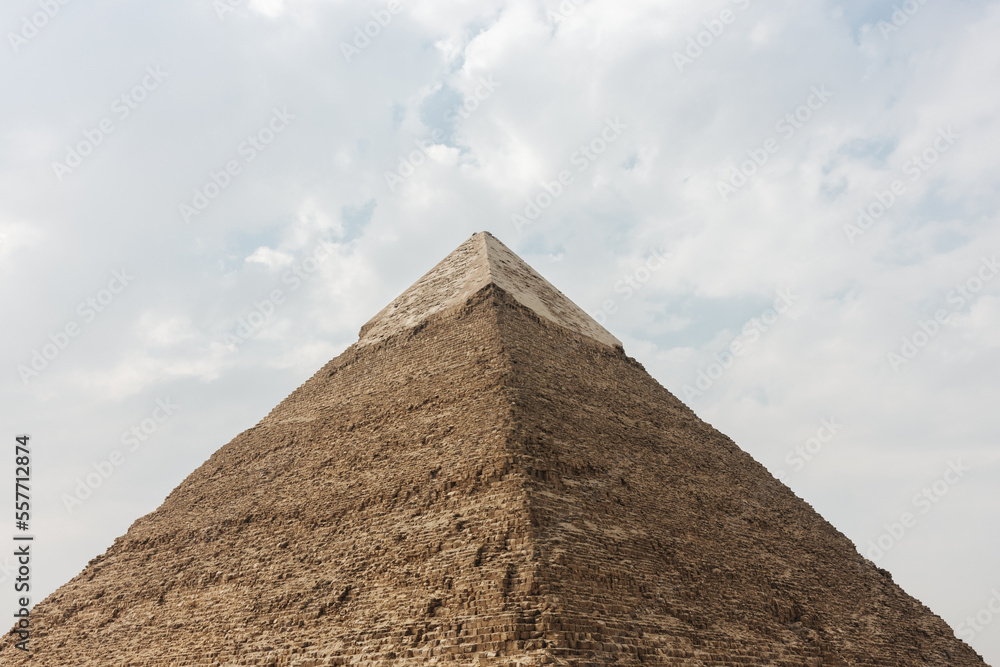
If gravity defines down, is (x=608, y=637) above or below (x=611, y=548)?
below

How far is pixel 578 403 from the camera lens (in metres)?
15.5

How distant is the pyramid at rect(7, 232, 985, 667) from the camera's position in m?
10.2

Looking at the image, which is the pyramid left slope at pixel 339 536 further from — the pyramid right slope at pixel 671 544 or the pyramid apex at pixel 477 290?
the pyramid apex at pixel 477 290

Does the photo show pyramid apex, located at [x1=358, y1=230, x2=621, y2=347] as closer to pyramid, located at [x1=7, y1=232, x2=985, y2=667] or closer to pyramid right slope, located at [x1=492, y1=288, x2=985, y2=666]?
pyramid, located at [x1=7, y1=232, x2=985, y2=667]

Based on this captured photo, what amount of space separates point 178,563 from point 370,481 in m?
5.39

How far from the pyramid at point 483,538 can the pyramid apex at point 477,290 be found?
14 cm

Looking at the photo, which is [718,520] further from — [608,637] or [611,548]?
[608,637]

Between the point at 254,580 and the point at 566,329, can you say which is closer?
the point at 254,580

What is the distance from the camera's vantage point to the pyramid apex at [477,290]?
19.5 meters

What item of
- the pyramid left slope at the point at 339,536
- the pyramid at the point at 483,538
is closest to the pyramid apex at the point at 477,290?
the pyramid at the point at 483,538

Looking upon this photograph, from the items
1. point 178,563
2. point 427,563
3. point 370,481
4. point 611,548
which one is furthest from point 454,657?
point 178,563

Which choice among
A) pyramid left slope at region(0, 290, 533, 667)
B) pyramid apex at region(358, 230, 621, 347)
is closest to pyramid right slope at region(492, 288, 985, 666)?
pyramid left slope at region(0, 290, 533, 667)

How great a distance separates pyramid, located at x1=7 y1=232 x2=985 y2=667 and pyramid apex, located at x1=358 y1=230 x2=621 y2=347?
0.46ft

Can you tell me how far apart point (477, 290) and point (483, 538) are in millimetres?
9264
